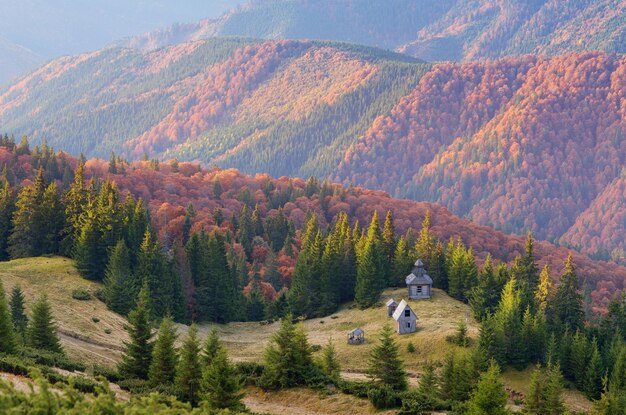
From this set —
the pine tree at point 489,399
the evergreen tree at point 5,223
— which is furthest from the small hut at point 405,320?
the evergreen tree at point 5,223

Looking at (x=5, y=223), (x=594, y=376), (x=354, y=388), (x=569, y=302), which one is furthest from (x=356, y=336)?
(x=5, y=223)

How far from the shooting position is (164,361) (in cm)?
6806

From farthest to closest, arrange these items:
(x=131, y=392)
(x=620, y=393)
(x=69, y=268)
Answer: (x=69, y=268)
(x=620, y=393)
(x=131, y=392)

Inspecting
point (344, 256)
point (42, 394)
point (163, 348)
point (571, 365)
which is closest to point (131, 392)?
point (163, 348)

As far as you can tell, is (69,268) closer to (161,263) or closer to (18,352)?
(161,263)

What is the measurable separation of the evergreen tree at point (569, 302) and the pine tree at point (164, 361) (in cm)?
6542

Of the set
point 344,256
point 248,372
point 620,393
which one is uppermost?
point 344,256

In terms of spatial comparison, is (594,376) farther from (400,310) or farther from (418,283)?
(418,283)

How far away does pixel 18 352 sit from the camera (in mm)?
66750

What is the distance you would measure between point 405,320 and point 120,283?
118 feet

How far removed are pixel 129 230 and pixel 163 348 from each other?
183 feet

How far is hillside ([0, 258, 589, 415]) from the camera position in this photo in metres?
71.6

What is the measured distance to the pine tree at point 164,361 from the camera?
6756 cm

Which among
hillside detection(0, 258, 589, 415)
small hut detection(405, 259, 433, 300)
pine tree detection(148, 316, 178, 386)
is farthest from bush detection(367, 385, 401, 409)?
small hut detection(405, 259, 433, 300)
